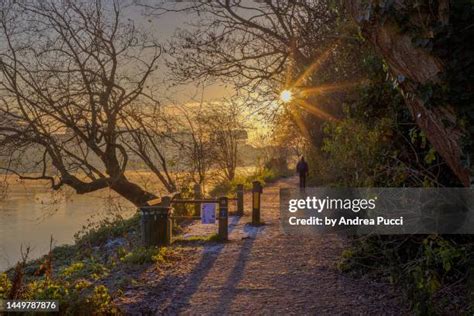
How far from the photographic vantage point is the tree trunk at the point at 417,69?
480 cm

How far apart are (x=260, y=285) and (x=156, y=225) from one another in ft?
11.3

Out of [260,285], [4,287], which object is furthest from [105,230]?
[260,285]

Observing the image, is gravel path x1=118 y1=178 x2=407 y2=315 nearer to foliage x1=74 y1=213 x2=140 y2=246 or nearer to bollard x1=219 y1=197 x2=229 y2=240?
bollard x1=219 y1=197 x2=229 y2=240

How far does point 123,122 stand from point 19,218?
6.91 meters

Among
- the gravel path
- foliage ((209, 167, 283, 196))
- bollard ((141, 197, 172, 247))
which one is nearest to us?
the gravel path

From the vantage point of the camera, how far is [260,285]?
7508mm

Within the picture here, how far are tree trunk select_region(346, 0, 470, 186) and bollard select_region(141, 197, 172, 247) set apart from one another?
634cm

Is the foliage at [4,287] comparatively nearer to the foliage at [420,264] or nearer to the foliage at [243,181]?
the foliage at [420,264]

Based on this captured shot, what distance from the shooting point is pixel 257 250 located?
1012 cm

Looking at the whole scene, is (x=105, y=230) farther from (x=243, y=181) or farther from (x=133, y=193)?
(x=243, y=181)

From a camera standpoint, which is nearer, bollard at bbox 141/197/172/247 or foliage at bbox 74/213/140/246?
bollard at bbox 141/197/172/247

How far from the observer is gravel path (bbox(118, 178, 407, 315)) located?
6.42 m

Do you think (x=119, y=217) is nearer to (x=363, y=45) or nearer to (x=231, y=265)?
(x=231, y=265)

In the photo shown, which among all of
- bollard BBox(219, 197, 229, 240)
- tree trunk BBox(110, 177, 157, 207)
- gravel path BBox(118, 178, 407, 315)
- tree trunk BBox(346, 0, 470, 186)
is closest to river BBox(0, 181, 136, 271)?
tree trunk BBox(110, 177, 157, 207)
